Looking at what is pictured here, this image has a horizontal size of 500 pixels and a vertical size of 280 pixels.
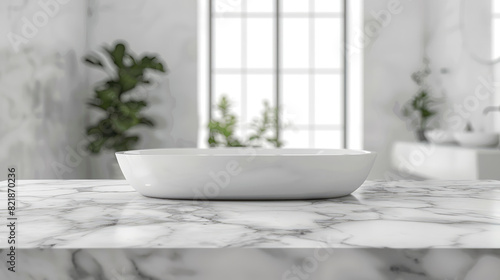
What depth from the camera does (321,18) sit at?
477 cm

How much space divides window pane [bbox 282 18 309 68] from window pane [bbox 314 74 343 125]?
224mm

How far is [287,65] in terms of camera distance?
473 cm

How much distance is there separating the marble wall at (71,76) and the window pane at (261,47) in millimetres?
689

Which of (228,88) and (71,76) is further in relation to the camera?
(228,88)

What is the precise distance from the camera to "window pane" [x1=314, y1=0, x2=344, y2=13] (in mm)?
4773

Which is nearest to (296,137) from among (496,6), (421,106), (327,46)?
(327,46)

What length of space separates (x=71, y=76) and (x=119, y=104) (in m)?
0.44

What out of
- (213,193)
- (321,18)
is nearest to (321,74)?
(321,18)

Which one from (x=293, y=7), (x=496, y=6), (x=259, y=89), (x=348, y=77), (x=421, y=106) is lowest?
(x=421, y=106)

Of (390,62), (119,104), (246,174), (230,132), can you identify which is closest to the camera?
(246,174)

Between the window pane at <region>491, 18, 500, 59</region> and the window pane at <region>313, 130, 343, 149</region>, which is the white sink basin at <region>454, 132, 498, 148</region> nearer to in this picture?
the window pane at <region>491, 18, 500, 59</region>

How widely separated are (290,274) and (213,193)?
0.94ft

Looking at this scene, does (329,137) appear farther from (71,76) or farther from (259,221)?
(259,221)

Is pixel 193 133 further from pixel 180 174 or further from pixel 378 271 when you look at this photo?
pixel 378 271
